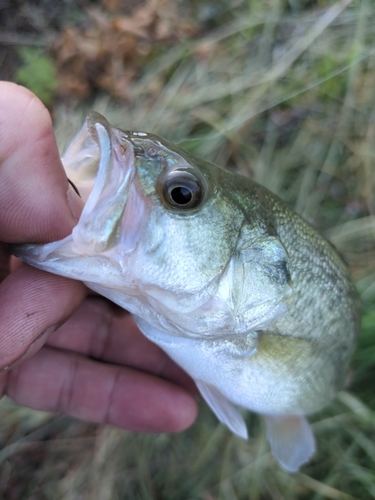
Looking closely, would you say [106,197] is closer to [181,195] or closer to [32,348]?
[181,195]

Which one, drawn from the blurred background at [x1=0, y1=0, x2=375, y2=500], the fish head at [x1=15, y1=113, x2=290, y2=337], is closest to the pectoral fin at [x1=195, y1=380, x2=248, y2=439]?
the fish head at [x1=15, y1=113, x2=290, y2=337]

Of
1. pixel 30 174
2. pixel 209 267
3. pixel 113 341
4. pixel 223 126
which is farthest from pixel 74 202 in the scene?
pixel 223 126

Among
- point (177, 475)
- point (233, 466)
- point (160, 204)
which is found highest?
point (160, 204)

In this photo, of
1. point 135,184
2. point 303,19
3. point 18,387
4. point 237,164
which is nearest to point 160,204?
point 135,184

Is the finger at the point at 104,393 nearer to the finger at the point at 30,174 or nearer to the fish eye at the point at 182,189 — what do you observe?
the finger at the point at 30,174

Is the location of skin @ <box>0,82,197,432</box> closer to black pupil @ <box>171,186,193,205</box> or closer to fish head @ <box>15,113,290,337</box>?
fish head @ <box>15,113,290,337</box>

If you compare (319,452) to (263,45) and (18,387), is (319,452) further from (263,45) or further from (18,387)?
(263,45)
